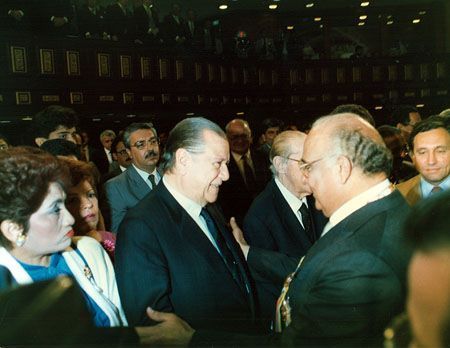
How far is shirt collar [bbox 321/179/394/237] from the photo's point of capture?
151 centimetres

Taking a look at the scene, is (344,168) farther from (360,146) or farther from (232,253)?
(232,253)

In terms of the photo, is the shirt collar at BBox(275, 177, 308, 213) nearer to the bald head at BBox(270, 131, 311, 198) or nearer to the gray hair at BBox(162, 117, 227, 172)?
the bald head at BBox(270, 131, 311, 198)

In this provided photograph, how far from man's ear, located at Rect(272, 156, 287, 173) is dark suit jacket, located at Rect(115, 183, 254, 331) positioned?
0.95 m

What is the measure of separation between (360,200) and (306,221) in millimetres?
1101

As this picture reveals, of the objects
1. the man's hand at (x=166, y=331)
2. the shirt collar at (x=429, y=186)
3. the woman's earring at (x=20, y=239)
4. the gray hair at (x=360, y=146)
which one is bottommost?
the man's hand at (x=166, y=331)

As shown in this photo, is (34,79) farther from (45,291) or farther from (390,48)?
(390,48)

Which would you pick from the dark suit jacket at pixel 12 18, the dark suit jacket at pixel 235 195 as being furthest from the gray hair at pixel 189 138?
the dark suit jacket at pixel 12 18

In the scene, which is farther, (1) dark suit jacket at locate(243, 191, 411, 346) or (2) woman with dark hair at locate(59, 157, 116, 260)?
(2) woman with dark hair at locate(59, 157, 116, 260)

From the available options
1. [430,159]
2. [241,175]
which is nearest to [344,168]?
[430,159]

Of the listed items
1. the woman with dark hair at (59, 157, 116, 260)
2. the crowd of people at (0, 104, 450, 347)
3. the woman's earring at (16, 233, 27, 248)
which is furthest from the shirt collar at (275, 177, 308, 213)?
the woman's earring at (16, 233, 27, 248)

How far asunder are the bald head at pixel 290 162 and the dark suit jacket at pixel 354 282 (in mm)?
1156

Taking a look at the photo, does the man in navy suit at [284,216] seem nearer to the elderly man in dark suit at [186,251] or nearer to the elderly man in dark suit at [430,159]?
the elderly man in dark suit at [186,251]

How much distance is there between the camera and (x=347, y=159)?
59.9 inches

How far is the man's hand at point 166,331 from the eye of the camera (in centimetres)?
156
